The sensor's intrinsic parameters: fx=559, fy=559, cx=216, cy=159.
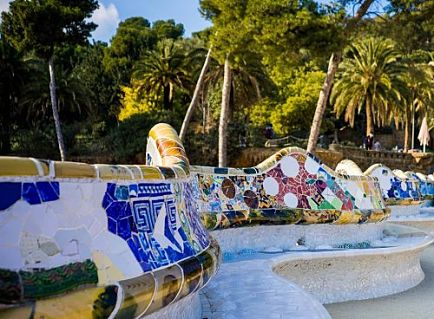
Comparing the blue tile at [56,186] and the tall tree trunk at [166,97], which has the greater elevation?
the tall tree trunk at [166,97]

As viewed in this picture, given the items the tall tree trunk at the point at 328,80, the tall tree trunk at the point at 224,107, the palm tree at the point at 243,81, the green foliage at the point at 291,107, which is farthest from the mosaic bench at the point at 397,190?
the green foliage at the point at 291,107

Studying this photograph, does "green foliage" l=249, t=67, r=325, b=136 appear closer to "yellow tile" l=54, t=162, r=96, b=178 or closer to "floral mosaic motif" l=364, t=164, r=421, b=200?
"floral mosaic motif" l=364, t=164, r=421, b=200

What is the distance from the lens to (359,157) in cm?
2852

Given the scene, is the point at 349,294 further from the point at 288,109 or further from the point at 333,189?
the point at 288,109

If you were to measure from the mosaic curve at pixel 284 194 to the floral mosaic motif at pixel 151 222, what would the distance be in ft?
7.27

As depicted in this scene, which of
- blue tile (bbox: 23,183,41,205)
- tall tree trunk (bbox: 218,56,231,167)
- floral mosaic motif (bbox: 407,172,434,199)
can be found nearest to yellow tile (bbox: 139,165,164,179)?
blue tile (bbox: 23,183,41,205)

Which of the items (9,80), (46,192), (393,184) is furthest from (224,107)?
(9,80)

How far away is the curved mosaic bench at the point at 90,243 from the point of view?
1.99 metres

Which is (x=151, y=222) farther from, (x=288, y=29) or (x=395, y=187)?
(x=288, y=29)

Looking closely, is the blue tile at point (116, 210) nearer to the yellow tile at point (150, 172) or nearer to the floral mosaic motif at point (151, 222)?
the floral mosaic motif at point (151, 222)

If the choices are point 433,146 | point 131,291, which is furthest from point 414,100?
point 131,291

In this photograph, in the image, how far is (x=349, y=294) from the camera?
5902 millimetres

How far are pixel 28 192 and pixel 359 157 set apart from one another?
27.6 metres

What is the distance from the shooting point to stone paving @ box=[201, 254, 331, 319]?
3.66 m
